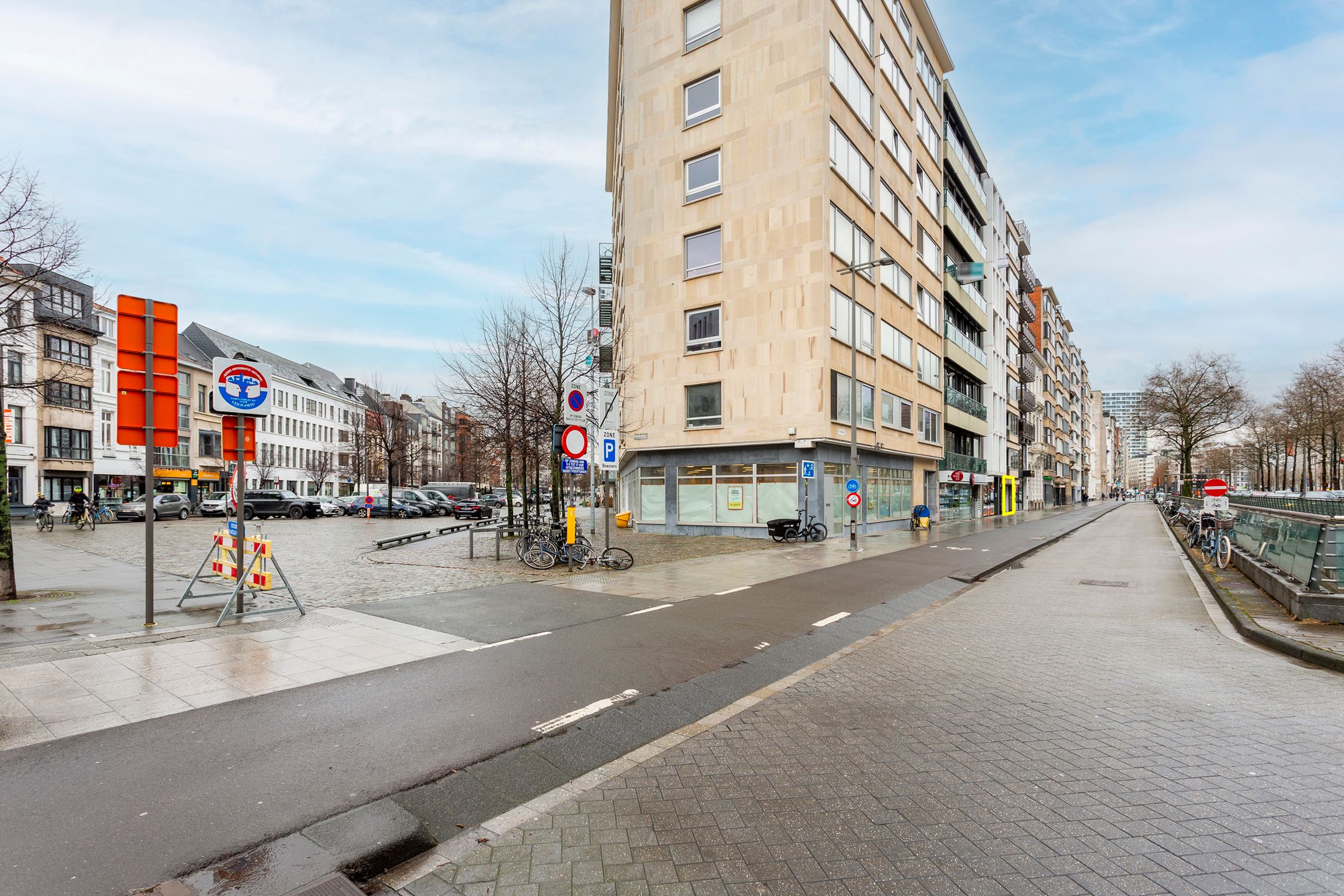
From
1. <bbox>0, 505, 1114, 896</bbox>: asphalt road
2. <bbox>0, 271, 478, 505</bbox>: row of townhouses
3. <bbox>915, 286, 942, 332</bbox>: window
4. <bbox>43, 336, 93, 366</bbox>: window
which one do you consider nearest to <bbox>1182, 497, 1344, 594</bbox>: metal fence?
<bbox>0, 505, 1114, 896</bbox>: asphalt road

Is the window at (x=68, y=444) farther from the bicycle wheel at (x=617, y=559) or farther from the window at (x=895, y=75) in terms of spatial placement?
the window at (x=895, y=75)

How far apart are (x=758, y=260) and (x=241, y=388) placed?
67.7 feet

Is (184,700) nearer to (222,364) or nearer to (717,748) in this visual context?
(717,748)

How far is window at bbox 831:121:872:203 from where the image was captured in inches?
1059

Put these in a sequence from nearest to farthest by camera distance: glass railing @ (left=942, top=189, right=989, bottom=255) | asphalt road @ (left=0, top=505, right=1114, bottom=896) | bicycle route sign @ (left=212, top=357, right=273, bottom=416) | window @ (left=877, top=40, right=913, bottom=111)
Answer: asphalt road @ (left=0, top=505, right=1114, bottom=896)
bicycle route sign @ (left=212, top=357, right=273, bottom=416)
window @ (left=877, top=40, right=913, bottom=111)
glass railing @ (left=942, top=189, right=989, bottom=255)

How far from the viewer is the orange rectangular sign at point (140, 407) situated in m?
8.34

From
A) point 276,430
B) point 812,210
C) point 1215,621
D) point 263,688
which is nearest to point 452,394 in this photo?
point 812,210

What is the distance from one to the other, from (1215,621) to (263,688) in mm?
11692

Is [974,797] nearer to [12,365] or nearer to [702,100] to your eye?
[702,100]

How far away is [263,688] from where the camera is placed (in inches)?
232

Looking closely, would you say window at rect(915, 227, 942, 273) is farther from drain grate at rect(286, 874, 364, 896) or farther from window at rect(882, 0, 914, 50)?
drain grate at rect(286, 874, 364, 896)

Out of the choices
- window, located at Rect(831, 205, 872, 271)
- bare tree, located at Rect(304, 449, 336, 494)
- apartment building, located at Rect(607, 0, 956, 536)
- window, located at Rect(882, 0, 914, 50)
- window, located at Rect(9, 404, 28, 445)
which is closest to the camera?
apartment building, located at Rect(607, 0, 956, 536)

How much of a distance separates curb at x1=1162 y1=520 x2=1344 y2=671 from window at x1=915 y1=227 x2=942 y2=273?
91.9 feet

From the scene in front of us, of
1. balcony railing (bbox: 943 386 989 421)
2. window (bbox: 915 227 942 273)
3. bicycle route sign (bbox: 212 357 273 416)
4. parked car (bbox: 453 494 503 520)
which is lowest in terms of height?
parked car (bbox: 453 494 503 520)
